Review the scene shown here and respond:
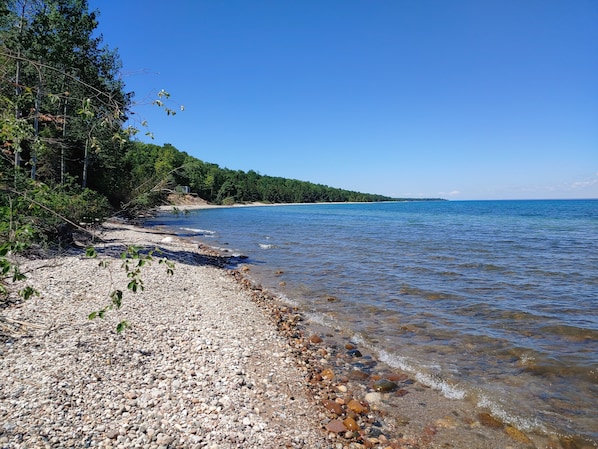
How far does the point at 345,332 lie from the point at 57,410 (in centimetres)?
714

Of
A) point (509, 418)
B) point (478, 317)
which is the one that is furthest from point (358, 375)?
point (478, 317)

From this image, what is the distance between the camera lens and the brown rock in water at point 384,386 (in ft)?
23.3

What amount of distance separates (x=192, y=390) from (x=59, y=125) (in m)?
16.1

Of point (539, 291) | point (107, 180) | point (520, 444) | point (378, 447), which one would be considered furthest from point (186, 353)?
point (107, 180)

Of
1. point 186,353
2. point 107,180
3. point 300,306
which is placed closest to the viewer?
point 186,353

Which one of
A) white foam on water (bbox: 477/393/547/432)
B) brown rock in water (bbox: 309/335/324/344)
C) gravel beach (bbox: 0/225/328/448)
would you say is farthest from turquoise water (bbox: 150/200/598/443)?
gravel beach (bbox: 0/225/328/448)

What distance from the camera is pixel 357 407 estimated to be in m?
6.31

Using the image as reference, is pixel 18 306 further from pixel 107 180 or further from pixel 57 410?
pixel 107 180

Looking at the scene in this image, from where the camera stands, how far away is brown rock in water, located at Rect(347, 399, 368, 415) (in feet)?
20.5

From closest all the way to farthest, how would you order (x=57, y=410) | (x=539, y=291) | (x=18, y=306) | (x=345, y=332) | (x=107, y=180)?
(x=57, y=410) < (x=18, y=306) < (x=345, y=332) < (x=539, y=291) < (x=107, y=180)

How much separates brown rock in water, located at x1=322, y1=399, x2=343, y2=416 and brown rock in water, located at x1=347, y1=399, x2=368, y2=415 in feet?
0.68

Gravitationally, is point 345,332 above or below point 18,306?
below

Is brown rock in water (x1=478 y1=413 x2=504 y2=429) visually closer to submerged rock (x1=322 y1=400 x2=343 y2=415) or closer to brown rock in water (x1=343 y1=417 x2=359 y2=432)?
brown rock in water (x1=343 y1=417 x2=359 y2=432)

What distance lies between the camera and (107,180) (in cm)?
3173
